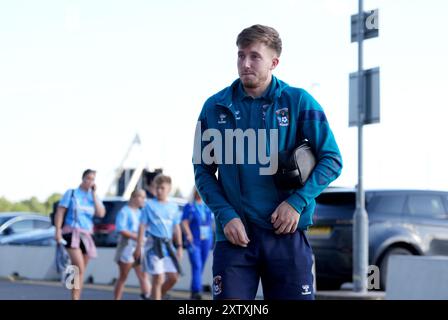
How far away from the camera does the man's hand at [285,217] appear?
3.78 metres

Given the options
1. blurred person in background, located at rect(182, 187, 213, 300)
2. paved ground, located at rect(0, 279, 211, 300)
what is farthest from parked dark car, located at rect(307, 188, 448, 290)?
paved ground, located at rect(0, 279, 211, 300)

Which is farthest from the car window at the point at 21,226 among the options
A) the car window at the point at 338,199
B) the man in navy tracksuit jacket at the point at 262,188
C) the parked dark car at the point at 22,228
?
the man in navy tracksuit jacket at the point at 262,188

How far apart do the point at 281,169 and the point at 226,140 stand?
28cm

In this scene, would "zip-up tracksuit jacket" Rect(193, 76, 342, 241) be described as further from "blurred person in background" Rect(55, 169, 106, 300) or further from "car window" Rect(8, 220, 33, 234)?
"car window" Rect(8, 220, 33, 234)

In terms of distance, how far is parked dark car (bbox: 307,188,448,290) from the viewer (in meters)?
13.0

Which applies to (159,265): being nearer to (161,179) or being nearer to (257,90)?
(161,179)

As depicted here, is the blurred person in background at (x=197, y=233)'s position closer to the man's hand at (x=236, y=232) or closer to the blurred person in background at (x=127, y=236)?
the blurred person in background at (x=127, y=236)

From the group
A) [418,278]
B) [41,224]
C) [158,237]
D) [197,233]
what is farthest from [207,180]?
[41,224]

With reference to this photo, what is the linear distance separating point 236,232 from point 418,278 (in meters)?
2.53

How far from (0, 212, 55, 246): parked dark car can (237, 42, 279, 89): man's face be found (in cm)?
1802

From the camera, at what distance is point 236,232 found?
3.80 meters
